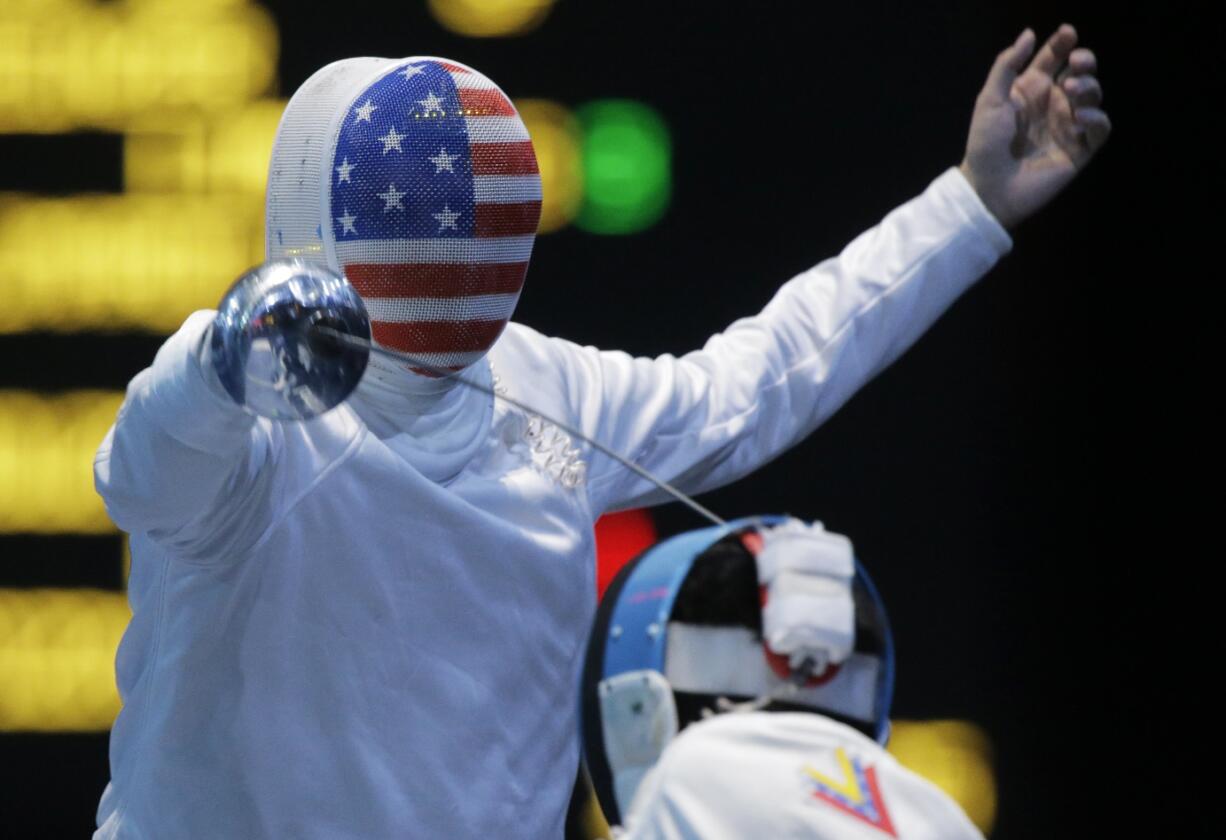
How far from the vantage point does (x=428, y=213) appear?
75.4 inches

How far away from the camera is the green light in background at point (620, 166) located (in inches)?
130

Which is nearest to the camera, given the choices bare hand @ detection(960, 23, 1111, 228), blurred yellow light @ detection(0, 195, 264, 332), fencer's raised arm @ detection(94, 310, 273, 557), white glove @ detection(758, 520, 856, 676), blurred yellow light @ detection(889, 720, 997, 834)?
white glove @ detection(758, 520, 856, 676)

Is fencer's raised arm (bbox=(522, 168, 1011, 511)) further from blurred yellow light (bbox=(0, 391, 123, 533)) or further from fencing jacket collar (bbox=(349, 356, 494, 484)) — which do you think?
blurred yellow light (bbox=(0, 391, 123, 533))

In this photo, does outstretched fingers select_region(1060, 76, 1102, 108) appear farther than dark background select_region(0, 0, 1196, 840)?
No

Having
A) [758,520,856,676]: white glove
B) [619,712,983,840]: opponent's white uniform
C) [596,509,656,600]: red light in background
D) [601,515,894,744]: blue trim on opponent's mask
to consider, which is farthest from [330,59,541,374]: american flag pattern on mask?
[596,509,656,600]: red light in background

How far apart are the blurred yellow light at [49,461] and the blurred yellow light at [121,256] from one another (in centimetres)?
13

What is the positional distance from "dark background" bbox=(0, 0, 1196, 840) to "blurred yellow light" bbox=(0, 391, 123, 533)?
0.04 m

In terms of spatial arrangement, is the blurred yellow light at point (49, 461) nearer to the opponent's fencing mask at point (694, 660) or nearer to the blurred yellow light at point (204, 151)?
the blurred yellow light at point (204, 151)

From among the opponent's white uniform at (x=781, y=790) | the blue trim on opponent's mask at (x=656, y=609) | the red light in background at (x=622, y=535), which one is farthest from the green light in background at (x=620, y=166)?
the opponent's white uniform at (x=781, y=790)

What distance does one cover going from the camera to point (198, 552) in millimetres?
1834

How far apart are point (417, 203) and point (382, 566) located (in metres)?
0.37

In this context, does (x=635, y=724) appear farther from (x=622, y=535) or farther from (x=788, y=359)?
(x=622, y=535)

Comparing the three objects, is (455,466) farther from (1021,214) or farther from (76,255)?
(76,255)

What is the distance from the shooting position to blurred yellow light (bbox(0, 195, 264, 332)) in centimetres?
322
